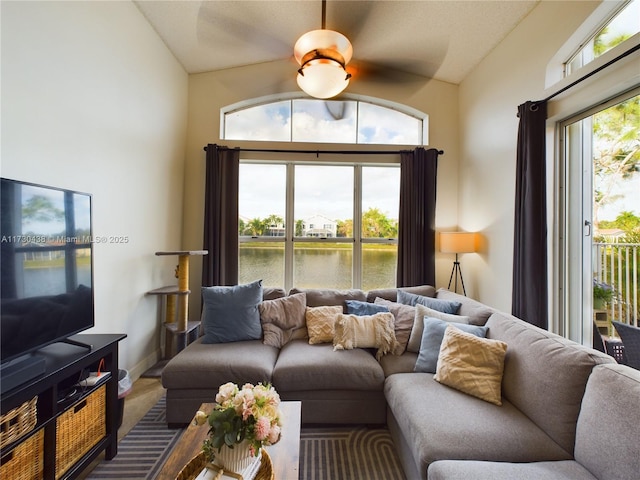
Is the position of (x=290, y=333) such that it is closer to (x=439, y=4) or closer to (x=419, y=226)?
(x=419, y=226)

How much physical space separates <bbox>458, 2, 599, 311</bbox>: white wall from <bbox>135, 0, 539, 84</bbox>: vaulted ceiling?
233 millimetres

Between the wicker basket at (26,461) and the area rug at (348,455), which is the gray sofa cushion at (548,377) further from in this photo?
the wicker basket at (26,461)

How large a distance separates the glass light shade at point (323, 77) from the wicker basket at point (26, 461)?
2662mm

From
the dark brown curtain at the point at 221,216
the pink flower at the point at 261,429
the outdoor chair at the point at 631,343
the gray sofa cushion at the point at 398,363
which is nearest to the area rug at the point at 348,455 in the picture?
the gray sofa cushion at the point at 398,363

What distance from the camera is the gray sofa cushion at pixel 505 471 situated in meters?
1.11

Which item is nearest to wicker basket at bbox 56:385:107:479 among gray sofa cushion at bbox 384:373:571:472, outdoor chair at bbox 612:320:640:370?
gray sofa cushion at bbox 384:373:571:472

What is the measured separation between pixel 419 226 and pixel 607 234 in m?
1.68

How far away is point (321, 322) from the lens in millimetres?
2498

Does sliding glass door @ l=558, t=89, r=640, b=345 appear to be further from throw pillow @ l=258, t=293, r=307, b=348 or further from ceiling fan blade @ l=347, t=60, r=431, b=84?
throw pillow @ l=258, t=293, r=307, b=348

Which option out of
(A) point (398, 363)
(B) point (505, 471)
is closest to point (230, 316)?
(A) point (398, 363)

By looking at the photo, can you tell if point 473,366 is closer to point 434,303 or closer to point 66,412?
point 434,303

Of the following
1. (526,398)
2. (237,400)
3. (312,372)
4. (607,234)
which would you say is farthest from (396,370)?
(607,234)

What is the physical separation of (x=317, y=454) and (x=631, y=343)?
1.87 m

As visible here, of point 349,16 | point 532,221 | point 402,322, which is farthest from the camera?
point 349,16
